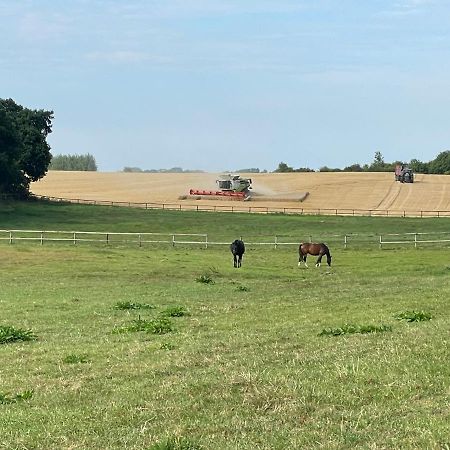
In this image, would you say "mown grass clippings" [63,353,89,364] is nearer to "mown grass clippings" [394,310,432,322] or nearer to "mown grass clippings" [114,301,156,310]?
"mown grass clippings" [394,310,432,322]

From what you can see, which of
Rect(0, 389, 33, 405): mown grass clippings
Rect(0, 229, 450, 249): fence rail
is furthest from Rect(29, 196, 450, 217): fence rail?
Rect(0, 389, 33, 405): mown grass clippings

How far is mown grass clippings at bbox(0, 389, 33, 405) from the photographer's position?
8.47 metres

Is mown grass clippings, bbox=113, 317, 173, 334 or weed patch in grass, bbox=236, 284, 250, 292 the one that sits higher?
mown grass clippings, bbox=113, 317, 173, 334

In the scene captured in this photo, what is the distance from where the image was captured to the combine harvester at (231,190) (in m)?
106

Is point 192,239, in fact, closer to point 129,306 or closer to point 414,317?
point 129,306

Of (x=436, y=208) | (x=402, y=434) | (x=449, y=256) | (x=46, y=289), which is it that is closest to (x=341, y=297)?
(x=46, y=289)

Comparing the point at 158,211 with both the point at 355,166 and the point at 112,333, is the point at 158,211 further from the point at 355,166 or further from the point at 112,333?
the point at 355,166

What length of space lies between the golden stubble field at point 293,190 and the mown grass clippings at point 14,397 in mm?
85517

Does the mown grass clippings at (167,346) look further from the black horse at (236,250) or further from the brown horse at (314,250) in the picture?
the brown horse at (314,250)

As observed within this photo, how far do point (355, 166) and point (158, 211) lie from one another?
90024 mm


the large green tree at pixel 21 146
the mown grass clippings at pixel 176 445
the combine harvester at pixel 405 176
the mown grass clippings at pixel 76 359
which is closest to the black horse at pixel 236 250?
the mown grass clippings at pixel 76 359

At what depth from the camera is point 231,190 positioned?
355 ft

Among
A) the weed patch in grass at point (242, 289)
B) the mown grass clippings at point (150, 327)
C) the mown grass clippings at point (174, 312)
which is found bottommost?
the weed patch in grass at point (242, 289)

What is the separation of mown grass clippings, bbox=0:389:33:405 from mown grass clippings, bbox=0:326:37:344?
4.85m
